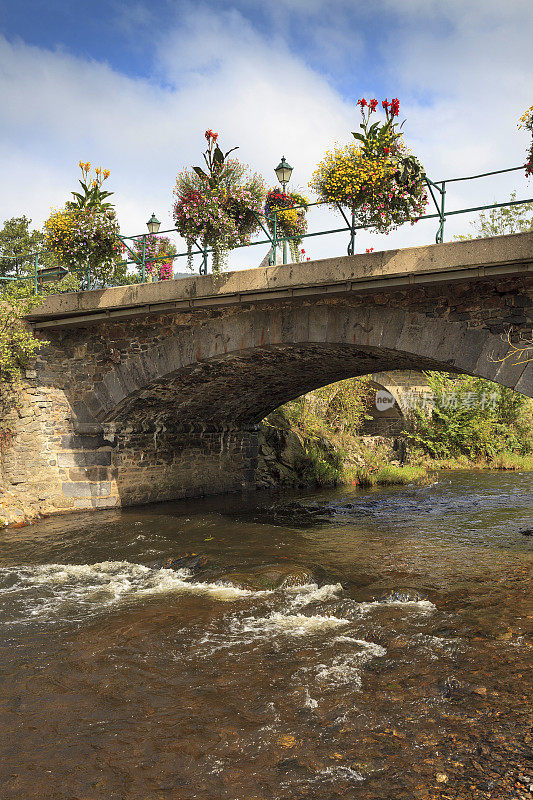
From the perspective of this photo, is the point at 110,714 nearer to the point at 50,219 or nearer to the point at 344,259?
the point at 344,259

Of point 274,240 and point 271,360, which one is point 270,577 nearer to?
point 274,240

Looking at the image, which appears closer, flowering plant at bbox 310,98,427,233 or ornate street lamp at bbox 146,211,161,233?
flowering plant at bbox 310,98,427,233

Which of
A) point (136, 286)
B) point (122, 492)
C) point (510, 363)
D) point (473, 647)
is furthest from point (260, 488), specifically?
point (473, 647)

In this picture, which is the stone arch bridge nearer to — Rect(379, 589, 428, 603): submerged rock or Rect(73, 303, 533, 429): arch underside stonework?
Rect(73, 303, 533, 429): arch underside stonework

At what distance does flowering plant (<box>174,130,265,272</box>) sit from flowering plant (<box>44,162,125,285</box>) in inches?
69.8

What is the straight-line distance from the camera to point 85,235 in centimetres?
1041

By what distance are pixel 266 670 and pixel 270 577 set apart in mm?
2235

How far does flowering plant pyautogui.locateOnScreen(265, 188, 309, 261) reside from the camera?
30.6 ft

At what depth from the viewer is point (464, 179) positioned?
7.35 m

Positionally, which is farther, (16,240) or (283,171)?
(16,240)

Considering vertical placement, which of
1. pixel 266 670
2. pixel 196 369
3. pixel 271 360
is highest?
pixel 271 360

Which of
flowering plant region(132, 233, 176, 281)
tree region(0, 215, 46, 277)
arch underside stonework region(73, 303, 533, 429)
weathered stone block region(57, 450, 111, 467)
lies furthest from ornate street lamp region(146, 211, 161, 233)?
tree region(0, 215, 46, 277)

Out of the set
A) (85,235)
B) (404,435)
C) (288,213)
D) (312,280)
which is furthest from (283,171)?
(404,435)

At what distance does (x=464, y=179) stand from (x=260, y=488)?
34.6ft
